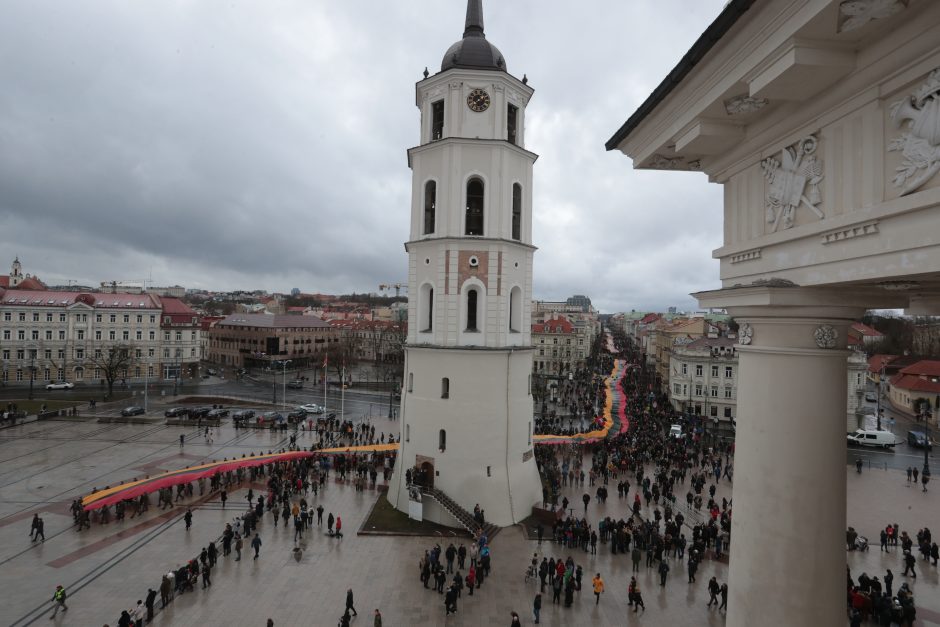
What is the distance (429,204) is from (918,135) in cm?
2079

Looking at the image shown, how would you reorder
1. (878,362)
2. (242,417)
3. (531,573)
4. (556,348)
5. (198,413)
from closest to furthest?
(531,573) → (242,417) → (198,413) → (878,362) → (556,348)

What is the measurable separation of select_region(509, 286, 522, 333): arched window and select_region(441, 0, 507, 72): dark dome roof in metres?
9.99

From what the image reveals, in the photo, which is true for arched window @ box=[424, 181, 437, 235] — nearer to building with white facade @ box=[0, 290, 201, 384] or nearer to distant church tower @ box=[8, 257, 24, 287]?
building with white facade @ box=[0, 290, 201, 384]

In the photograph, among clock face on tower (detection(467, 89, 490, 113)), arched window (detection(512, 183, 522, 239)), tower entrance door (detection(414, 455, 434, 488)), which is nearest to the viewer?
tower entrance door (detection(414, 455, 434, 488))

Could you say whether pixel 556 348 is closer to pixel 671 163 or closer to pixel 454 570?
pixel 454 570

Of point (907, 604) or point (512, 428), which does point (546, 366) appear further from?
point (907, 604)

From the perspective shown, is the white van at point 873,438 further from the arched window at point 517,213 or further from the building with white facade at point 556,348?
the building with white facade at point 556,348

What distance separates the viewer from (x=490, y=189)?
2225 cm

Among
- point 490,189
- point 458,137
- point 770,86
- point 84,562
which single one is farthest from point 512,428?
point 770,86

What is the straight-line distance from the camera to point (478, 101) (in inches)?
885

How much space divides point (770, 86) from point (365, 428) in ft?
→ 126

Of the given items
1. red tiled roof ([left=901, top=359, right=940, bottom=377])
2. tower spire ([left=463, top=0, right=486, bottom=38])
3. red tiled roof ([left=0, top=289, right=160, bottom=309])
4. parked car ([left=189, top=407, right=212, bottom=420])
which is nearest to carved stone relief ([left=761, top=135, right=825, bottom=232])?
tower spire ([left=463, top=0, right=486, bottom=38])

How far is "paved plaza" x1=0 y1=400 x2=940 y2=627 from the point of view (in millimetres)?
14898

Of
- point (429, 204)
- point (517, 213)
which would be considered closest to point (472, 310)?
point (517, 213)
